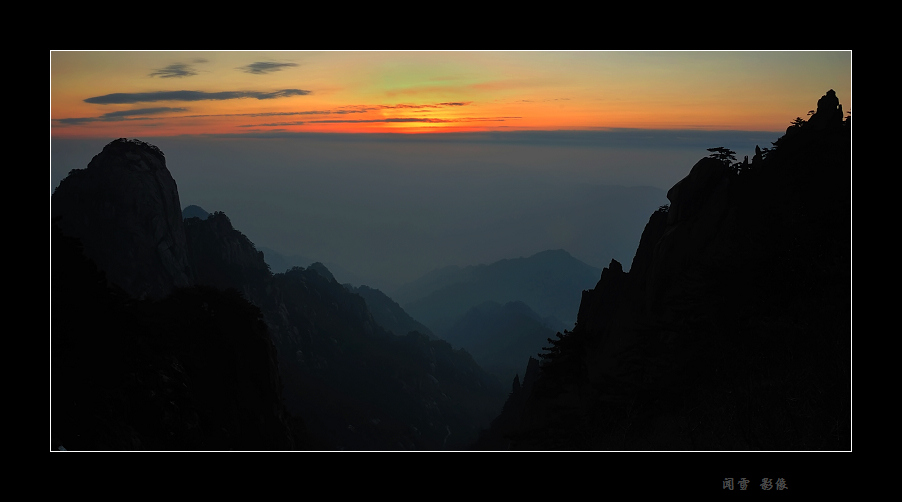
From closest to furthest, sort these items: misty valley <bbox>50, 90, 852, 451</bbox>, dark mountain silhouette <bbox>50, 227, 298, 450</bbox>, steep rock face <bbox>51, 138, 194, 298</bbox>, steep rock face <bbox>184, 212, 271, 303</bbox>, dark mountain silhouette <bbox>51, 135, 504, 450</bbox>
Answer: misty valley <bbox>50, 90, 852, 451</bbox>, dark mountain silhouette <bbox>50, 227, 298, 450</bbox>, dark mountain silhouette <bbox>51, 135, 504, 450</bbox>, steep rock face <bbox>51, 138, 194, 298</bbox>, steep rock face <bbox>184, 212, 271, 303</bbox>

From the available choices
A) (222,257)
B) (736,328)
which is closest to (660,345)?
(736,328)

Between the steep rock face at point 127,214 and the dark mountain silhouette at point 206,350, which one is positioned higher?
the steep rock face at point 127,214

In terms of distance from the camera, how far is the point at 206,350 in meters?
37.0

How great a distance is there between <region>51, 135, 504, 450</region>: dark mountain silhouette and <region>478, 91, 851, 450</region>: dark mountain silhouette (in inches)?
700

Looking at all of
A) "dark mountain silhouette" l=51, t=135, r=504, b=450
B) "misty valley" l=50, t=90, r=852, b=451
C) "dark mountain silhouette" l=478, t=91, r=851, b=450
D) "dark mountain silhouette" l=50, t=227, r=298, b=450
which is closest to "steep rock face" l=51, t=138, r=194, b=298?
"dark mountain silhouette" l=51, t=135, r=504, b=450

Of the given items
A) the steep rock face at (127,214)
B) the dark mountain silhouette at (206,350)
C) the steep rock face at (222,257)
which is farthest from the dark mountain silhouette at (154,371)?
the steep rock face at (222,257)

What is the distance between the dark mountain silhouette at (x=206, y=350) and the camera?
22234 mm

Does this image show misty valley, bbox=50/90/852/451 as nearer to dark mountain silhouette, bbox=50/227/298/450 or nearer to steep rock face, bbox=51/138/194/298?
dark mountain silhouette, bbox=50/227/298/450

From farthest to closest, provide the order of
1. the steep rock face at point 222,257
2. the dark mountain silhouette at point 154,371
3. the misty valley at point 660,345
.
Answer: the steep rock face at point 222,257 < the dark mountain silhouette at point 154,371 < the misty valley at point 660,345

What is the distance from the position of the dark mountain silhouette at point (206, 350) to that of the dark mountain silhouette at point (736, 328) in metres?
17.8

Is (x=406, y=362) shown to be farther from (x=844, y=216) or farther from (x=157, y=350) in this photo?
(x=844, y=216)

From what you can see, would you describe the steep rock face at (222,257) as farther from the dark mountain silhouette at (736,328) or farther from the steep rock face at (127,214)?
the dark mountain silhouette at (736,328)

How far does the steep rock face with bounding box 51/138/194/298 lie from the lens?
78.3 m
